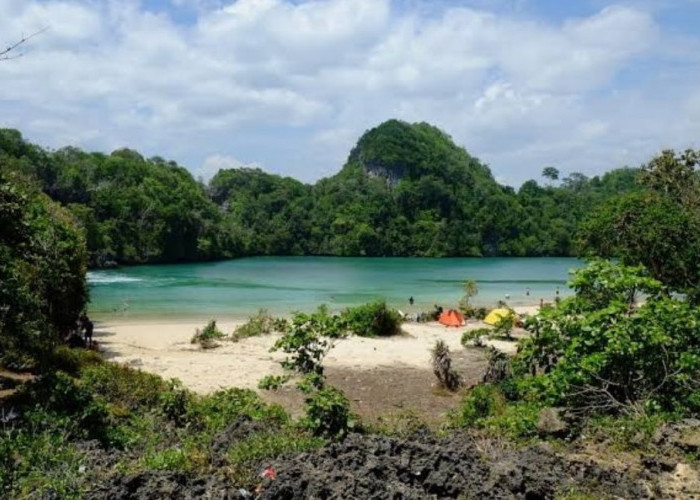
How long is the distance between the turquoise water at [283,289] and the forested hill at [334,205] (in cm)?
1263

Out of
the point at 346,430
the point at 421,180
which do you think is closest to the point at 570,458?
the point at 346,430

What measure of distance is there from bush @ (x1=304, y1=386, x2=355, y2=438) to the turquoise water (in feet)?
88.8

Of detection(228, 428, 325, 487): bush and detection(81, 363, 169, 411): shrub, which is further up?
detection(228, 428, 325, 487): bush

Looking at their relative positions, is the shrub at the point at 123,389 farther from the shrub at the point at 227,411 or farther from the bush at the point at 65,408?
the bush at the point at 65,408

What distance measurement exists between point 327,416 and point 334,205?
12288 centimetres

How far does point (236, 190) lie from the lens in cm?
13838

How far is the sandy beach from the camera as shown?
17.4m

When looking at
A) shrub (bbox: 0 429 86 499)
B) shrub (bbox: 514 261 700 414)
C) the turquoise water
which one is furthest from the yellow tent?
shrub (bbox: 0 429 86 499)

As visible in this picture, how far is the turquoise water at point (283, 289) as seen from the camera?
3838 centimetres

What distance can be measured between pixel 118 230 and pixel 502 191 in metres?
88.9

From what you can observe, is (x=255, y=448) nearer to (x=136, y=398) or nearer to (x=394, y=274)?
(x=136, y=398)

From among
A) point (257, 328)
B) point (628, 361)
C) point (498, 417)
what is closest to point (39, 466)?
point (498, 417)

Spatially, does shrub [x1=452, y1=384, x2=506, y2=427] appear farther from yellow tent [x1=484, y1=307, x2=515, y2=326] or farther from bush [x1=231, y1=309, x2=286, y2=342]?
yellow tent [x1=484, y1=307, x2=515, y2=326]

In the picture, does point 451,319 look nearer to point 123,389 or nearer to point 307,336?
point 123,389
